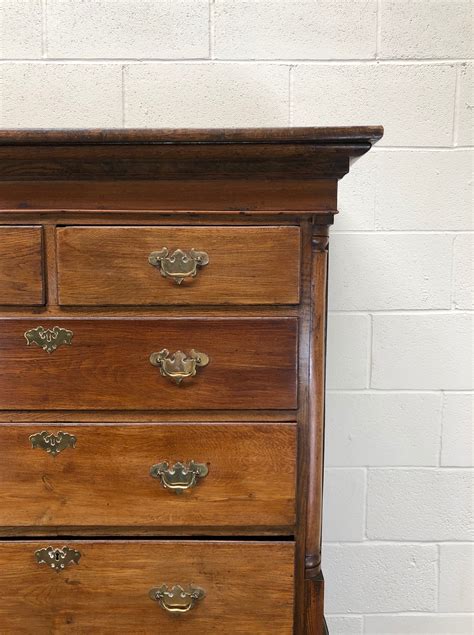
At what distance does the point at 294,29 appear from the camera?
1.57 meters

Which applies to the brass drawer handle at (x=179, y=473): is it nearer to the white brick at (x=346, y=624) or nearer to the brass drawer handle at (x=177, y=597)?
the brass drawer handle at (x=177, y=597)

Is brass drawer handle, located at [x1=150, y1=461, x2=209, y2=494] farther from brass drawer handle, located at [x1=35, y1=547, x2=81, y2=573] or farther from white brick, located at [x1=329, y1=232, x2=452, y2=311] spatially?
white brick, located at [x1=329, y1=232, x2=452, y2=311]

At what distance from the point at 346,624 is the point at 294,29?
163 cm

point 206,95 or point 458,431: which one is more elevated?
point 206,95

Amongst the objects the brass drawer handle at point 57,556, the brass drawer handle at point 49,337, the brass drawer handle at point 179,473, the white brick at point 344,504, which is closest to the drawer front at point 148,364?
the brass drawer handle at point 49,337

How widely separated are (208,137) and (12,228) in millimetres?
381

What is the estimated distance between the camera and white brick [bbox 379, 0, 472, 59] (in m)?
1.58

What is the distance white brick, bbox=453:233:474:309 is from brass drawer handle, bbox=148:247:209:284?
860 mm

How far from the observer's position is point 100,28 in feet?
5.16

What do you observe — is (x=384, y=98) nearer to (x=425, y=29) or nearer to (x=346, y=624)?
(x=425, y=29)

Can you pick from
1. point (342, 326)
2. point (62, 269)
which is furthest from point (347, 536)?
point (62, 269)

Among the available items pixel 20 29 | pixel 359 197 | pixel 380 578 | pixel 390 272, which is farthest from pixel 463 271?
pixel 20 29

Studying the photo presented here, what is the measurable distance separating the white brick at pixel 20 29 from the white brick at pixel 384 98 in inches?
26.8

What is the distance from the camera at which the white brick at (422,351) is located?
64.7 inches
